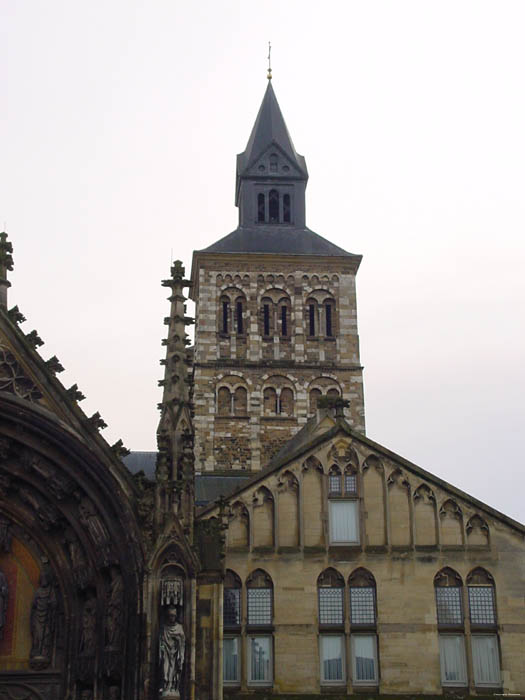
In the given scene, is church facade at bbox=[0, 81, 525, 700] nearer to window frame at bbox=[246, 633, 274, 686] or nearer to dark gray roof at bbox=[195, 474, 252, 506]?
window frame at bbox=[246, 633, 274, 686]

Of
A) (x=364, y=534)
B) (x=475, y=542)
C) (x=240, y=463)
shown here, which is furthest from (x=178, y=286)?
(x=240, y=463)

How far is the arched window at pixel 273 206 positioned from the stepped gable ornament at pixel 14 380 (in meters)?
34.2

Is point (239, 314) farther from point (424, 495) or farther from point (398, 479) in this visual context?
point (424, 495)

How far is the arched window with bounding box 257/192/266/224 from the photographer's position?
55.7 m

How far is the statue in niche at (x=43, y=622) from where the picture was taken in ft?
72.3

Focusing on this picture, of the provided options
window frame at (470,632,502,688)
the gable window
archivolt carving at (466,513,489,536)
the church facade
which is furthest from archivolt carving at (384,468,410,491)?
window frame at (470,632,502,688)

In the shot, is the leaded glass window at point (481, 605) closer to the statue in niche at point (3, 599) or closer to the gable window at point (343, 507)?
the gable window at point (343, 507)

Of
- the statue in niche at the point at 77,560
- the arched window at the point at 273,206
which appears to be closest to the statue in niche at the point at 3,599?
the statue in niche at the point at 77,560

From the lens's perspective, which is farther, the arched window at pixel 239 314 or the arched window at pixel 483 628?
the arched window at pixel 239 314

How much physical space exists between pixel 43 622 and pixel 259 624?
5.82 metres

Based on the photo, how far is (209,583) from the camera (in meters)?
21.3

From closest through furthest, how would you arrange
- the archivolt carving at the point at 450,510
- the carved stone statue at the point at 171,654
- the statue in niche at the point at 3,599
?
1. the carved stone statue at the point at 171,654
2. the statue in niche at the point at 3,599
3. the archivolt carving at the point at 450,510

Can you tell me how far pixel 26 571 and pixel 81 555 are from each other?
1374 mm

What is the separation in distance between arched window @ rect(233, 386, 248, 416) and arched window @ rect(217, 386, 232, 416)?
23 centimetres
